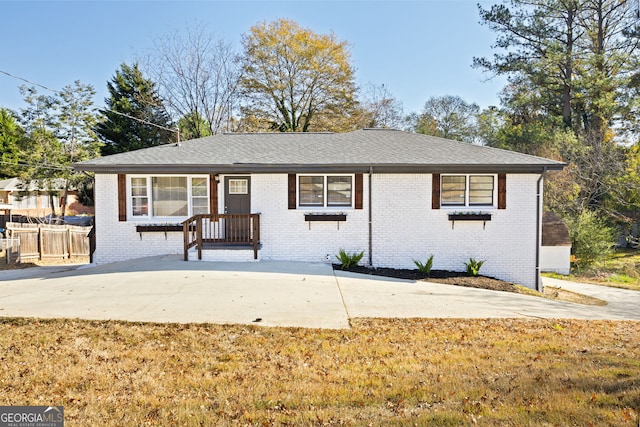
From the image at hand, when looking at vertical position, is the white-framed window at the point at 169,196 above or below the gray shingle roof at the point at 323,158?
below

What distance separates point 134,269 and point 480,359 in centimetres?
823

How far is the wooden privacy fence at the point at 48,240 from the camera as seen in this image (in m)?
14.4

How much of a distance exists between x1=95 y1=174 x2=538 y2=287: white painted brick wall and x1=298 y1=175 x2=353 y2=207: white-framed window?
14.1 inches

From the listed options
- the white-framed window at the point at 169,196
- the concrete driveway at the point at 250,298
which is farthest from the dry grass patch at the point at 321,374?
the white-framed window at the point at 169,196

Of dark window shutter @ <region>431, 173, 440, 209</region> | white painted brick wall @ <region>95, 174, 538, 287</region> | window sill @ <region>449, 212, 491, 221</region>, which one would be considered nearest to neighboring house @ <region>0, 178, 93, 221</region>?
white painted brick wall @ <region>95, 174, 538, 287</region>

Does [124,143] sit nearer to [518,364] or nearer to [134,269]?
[134,269]

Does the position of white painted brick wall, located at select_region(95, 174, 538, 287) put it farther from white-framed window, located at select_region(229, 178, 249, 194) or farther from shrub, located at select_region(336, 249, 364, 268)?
white-framed window, located at select_region(229, 178, 249, 194)

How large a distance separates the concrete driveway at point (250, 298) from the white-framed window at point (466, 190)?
307 centimetres

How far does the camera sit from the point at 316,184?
1191cm

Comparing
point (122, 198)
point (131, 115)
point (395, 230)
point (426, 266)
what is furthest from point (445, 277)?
point (131, 115)

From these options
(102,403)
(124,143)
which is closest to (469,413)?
(102,403)

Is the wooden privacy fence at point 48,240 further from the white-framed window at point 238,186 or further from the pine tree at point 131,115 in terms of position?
the pine tree at point 131,115

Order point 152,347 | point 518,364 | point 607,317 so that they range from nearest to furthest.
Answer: point 518,364, point 152,347, point 607,317

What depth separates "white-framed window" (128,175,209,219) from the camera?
39.1ft
